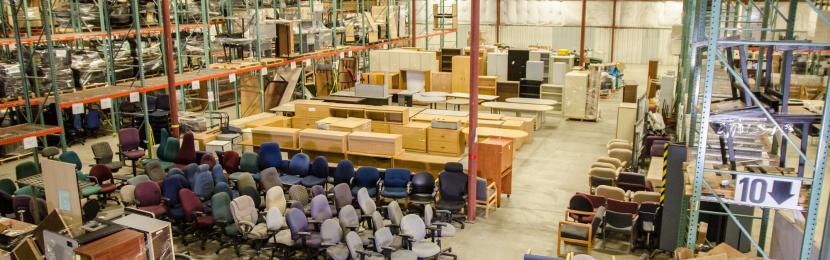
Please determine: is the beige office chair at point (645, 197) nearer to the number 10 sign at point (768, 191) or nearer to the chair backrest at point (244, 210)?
the number 10 sign at point (768, 191)

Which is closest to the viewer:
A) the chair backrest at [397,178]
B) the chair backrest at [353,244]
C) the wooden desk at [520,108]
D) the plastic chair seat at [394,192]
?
the chair backrest at [353,244]

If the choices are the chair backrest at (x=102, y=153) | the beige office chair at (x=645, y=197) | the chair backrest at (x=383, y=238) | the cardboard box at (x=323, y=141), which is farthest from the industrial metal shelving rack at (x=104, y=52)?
the beige office chair at (x=645, y=197)

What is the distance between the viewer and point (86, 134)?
689 inches

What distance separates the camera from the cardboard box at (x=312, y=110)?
15695mm

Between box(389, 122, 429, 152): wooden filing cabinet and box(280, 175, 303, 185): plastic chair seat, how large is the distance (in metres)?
3.34

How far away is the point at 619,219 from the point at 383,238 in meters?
3.66

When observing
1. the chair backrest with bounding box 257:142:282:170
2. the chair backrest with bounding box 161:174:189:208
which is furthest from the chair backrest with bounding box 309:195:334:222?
the chair backrest with bounding box 257:142:282:170

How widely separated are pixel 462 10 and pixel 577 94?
621 inches

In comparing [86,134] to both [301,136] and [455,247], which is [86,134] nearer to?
[301,136]

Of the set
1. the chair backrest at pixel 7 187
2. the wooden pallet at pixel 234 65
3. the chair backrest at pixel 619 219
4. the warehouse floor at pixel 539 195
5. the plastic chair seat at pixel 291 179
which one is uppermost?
the wooden pallet at pixel 234 65

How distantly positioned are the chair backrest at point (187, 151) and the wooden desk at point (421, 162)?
387 cm

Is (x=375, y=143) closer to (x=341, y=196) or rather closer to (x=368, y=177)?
(x=368, y=177)

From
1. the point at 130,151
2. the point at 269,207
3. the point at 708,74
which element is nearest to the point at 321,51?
the point at 130,151

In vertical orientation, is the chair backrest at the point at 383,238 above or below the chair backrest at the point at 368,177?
below
